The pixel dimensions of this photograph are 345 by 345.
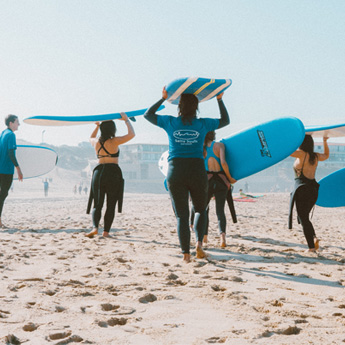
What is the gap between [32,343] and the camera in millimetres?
1643

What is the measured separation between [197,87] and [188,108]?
40cm

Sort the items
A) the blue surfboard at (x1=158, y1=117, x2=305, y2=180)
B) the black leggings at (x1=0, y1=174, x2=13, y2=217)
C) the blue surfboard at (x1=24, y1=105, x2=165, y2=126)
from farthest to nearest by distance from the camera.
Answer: the black leggings at (x1=0, y1=174, x2=13, y2=217) → the blue surfboard at (x1=24, y1=105, x2=165, y2=126) → the blue surfboard at (x1=158, y1=117, x2=305, y2=180)

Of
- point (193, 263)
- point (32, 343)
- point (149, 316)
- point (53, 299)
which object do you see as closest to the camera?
point (32, 343)

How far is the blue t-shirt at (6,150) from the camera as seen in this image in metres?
5.95

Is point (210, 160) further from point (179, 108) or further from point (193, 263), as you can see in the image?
point (193, 263)

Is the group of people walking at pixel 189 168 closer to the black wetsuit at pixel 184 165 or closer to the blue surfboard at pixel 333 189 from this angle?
the black wetsuit at pixel 184 165

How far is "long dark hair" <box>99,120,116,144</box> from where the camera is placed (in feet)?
15.7

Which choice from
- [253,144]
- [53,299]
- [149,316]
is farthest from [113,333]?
[253,144]

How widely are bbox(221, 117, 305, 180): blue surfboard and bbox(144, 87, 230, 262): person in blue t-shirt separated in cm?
131

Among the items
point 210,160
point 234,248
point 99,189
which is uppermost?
point 210,160

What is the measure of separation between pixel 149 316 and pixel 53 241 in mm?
2906

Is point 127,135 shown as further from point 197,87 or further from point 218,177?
point 197,87

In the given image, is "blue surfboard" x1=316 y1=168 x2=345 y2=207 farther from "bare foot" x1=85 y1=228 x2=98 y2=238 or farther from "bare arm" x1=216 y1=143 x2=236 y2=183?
"bare foot" x1=85 y1=228 x2=98 y2=238

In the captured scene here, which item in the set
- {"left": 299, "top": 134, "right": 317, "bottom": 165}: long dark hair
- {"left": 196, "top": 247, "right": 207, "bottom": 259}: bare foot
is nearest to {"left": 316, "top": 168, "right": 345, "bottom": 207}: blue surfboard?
{"left": 299, "top": 134, "right": 317, "bottom": 165}: long dark hair
